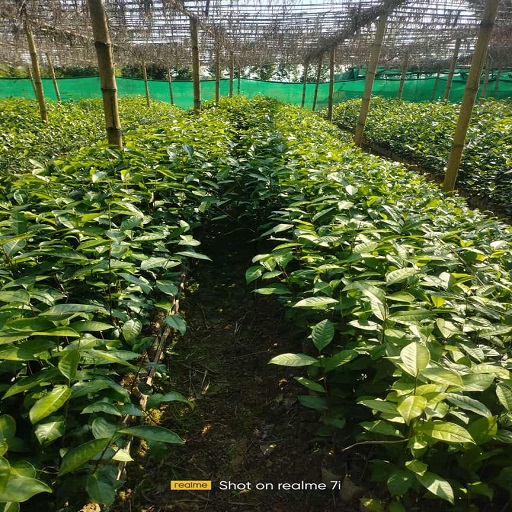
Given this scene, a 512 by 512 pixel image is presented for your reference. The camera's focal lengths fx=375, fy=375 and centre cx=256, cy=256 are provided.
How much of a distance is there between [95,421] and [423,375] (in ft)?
2.75

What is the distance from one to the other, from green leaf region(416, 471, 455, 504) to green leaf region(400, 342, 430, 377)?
23 cm

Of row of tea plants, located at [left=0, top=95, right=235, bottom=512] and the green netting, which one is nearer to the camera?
row of tea plants, located at [left=0, top=95, right=235, bottom=512]

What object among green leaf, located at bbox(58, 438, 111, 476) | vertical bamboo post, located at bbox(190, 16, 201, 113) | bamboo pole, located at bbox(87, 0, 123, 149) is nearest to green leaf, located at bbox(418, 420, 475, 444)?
green leaf, located at bbox(58, 438, 111, 476)

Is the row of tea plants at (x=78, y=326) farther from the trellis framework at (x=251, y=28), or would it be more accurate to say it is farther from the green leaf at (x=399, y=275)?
the trellis framework at (x=251, y=28)

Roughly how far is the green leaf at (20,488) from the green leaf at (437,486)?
0.80 metres

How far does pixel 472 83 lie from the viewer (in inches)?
143

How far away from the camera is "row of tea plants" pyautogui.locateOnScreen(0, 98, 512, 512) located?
936mm

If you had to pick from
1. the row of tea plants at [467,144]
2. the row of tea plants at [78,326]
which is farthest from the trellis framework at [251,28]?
the row of tea plants at [78,326]

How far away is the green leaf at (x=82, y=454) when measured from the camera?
835 mm

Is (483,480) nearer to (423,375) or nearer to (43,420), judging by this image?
(423,375)

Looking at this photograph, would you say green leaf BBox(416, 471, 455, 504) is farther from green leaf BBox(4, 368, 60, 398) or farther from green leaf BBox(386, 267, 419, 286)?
green leaf BBox(4, 368, 60, 398)

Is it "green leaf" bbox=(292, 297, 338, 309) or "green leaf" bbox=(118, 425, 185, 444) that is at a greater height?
"green leaf" bbox=(292, 297, 338, 309)

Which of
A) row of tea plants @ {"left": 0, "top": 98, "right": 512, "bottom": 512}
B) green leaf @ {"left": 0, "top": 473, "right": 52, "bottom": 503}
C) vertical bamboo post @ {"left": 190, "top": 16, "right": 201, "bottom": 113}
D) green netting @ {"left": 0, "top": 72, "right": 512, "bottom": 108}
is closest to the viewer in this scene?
green leaf @ {"left": 0, "top": 473, "right": 52, "bottom": 503}

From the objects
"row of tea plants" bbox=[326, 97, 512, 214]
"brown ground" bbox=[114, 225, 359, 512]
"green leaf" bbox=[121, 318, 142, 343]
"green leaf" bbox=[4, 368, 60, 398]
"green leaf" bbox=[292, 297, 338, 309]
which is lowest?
"brown ground" bbox=[114, 225, 359, 512]
